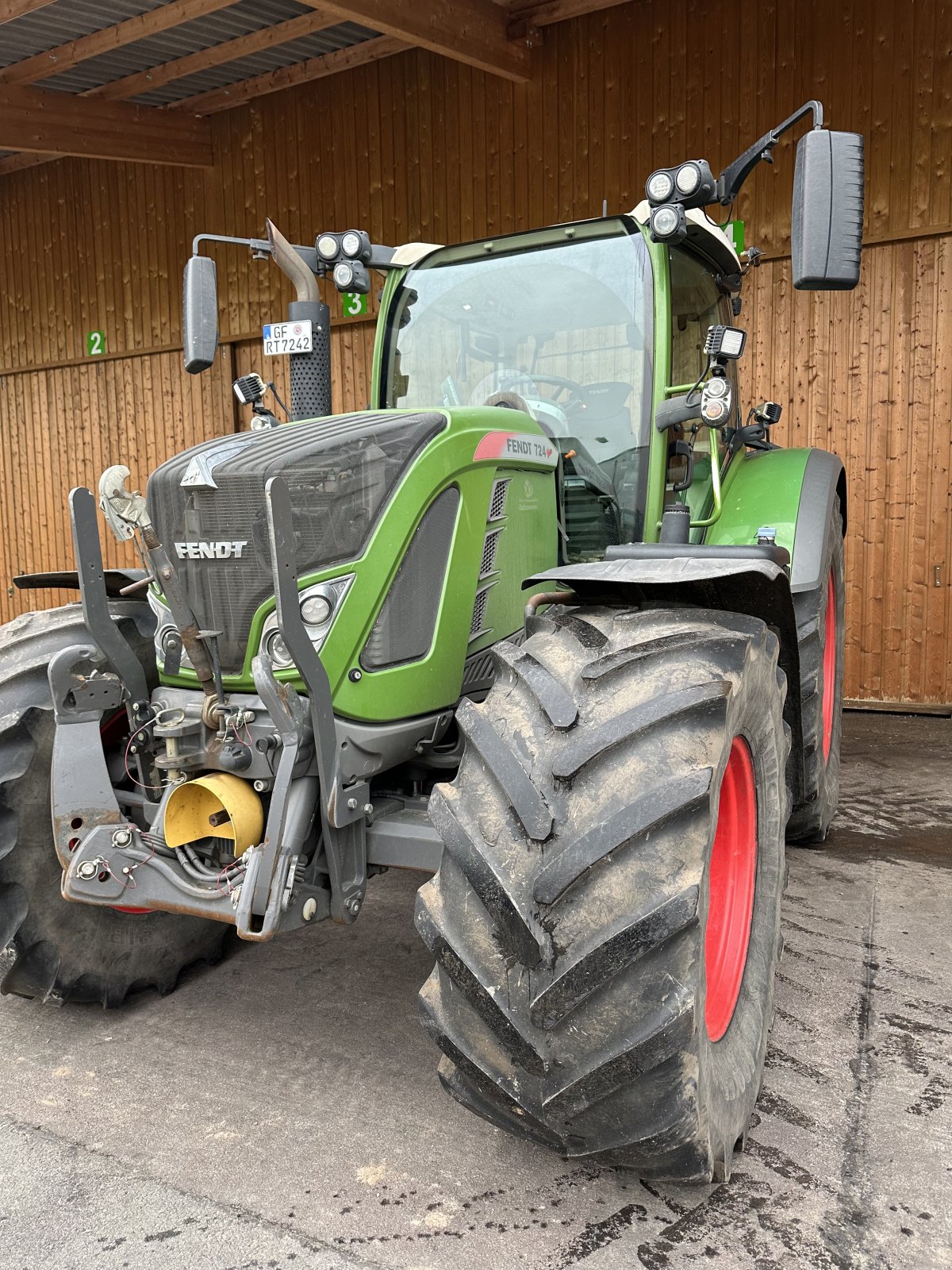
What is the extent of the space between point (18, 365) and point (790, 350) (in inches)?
342

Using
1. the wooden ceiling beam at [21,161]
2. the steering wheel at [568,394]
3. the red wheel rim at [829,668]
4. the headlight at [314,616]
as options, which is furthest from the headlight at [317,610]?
the wooden ceiling beam at [21,161]

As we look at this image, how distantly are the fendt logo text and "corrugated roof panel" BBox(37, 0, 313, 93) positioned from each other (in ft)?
22.1

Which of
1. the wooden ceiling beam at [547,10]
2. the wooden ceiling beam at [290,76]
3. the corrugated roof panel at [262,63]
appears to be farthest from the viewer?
the wooden ceiling beam at [290,76]

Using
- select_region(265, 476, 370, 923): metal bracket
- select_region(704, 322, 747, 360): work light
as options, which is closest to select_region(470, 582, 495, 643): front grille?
select_region(265, 476, 370, 923): metal bracket

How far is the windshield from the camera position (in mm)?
3154

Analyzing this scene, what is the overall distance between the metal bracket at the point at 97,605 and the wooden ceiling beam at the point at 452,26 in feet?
17.0

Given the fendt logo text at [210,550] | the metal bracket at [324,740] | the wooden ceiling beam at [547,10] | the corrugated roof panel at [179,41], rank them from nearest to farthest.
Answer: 1. the metal bracket at [324,740]
2. the fendt logo text at [210,550]
3. the wooden ceiling beam at [547,10]
4. the corrugated roof panel at [179,41]

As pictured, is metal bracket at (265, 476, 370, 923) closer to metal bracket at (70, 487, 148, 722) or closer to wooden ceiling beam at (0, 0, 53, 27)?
metal bracket at (70, 487, 148, 722)

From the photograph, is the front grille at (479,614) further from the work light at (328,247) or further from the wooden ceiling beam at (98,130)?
the wooden ceiling beam at (98,130)

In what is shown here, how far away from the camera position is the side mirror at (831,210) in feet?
8.32

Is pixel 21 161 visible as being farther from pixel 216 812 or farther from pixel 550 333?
pixel 216 812

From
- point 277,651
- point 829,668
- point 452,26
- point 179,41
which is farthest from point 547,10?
point 277,651

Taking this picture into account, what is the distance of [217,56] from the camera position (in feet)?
28.2

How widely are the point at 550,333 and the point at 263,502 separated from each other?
4.10 ft
